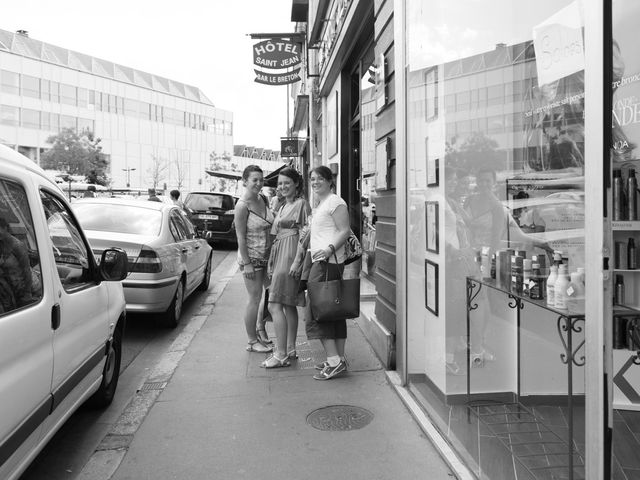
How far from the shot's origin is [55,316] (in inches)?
108

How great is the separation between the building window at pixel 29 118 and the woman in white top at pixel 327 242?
62.4 m

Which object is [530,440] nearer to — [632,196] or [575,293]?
[575,293]

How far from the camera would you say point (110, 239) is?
600 cm

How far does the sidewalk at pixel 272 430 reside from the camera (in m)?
3.18

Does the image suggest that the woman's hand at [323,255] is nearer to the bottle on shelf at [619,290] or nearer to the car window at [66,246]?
the car window at [66,246]

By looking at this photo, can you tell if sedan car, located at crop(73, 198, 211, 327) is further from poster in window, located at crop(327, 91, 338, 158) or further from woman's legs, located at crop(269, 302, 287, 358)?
poster in window, located at crop(327, 91, 338, 158)

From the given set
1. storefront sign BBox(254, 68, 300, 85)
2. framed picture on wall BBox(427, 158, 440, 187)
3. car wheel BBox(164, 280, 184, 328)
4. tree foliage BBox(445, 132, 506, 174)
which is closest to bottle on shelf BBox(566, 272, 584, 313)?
tree foliage BBox(445, 132, 506, 174)

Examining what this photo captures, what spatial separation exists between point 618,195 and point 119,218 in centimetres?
562

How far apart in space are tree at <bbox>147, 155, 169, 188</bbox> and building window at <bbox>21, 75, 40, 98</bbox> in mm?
16401

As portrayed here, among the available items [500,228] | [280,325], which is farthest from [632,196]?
[280,325]

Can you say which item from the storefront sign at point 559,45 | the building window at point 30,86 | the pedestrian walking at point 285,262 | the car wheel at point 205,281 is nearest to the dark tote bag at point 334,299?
the pedestrian walking at point 285,262

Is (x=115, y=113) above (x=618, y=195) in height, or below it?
above

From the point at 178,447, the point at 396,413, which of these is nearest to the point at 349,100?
the point at 396,413

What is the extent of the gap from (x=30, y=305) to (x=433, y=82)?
2.97 metres
